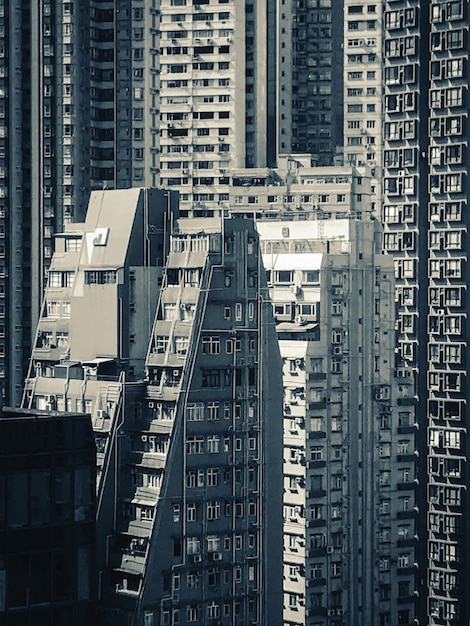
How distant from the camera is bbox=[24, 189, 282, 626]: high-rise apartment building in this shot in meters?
88.2

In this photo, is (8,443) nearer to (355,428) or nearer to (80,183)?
(355,428)

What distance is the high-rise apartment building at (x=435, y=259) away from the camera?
4744 inches

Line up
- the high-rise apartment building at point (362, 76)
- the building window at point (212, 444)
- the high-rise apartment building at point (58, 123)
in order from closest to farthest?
the building window at point (212, 444) → the high-rise apartment building at point (58, 123) → the high-rise apartment building at point (362, 76)

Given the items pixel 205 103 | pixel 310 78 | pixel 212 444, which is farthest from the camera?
pixel 310 78

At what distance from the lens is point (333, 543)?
10394cm

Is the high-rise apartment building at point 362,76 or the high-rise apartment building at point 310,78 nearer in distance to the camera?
the high-rise apartment building at point 362,76

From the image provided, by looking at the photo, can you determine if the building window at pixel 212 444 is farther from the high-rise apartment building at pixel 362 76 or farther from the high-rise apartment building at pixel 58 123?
the high-rise apartment building at pixel 362 76

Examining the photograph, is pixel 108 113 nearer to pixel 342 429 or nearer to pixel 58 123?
pixel 58 123

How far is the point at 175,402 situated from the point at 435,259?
37.5 meters

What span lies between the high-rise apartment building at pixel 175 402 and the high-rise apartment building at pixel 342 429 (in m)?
9.81

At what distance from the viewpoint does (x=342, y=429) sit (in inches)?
4126

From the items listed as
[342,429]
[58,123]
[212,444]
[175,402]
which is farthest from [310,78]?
[175,402]

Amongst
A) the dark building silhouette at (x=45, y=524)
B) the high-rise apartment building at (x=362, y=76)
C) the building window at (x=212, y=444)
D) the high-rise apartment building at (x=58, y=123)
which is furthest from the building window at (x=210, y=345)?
the high-rise apartment building at (x=362, y=76)

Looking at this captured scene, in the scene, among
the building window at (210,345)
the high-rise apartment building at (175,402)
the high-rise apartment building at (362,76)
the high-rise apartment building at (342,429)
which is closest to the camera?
the high-rise apartment building at (175,402)
